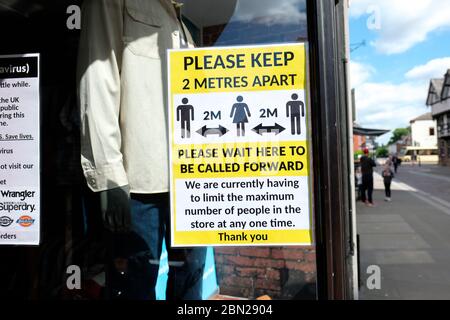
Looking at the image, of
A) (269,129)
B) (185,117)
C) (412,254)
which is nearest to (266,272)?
(269,129)

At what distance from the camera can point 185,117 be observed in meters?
1.64

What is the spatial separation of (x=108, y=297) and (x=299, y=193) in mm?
1173

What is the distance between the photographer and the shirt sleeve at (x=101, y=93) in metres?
1.60

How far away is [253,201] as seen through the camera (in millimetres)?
1602

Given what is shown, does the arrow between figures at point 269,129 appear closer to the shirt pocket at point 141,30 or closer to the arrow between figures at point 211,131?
the arrow between figures at point 211,131

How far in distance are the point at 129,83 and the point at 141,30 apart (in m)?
0.28

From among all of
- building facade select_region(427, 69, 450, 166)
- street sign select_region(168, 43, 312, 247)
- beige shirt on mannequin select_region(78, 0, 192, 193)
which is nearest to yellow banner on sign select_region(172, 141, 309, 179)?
street sign select_region(168, 43, 312, 247)

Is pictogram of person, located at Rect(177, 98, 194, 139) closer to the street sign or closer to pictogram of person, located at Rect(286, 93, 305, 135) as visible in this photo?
the street sign

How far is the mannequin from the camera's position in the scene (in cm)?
161

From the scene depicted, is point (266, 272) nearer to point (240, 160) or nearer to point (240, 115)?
point (240, 160)

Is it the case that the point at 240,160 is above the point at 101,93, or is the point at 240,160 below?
below

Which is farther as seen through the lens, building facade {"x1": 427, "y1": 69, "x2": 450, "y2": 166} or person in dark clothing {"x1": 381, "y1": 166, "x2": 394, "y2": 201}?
person in dark clothing {"x1": 381, "y1": 166, "x2": 394, "y2": 201}

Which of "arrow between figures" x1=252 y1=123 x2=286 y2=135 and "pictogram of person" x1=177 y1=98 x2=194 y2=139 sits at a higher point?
"pictogram of person" x1=177 y1=98 x2=194 y2=139
